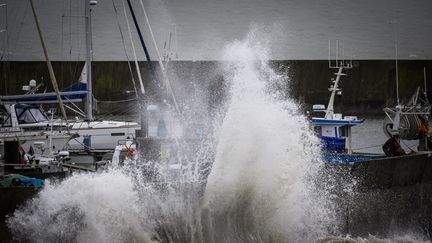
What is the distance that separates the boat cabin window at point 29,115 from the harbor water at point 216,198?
1503 cm

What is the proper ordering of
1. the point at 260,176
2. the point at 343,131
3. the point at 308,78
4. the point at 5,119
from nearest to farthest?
the point at 260,176 < the point at 343,131 < the point at 5,119 < the point at 308,78

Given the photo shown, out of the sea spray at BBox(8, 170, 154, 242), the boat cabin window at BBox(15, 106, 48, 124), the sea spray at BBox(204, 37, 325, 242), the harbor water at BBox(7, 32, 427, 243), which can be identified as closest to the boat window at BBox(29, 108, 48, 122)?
the boat cabin window at BBox(15, 106, 48, 124)

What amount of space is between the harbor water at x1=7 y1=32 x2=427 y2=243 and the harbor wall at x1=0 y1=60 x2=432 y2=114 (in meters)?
41.6

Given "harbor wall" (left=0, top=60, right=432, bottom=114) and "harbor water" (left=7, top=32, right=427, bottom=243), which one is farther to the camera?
"harbor wall" (left=0, top=60, right=432, bottom=114)

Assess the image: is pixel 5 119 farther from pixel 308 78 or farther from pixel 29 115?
pixel 308 78

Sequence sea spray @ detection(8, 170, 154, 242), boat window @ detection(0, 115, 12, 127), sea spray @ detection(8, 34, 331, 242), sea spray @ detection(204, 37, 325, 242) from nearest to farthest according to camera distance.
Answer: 1. sea spray @ detection(8, 170, 154, 242)
2. sea spray @ detection(8, 34, 331, 242)
3. sea spray @ detection(204, 37, 325, 242)
4. boat window @ detection(0, 115, 12, 127)

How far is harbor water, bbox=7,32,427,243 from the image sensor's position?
15594 millimetres

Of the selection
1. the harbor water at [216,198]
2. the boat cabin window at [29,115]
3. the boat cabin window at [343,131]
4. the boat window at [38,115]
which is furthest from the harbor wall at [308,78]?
the harbor water at [216,198]

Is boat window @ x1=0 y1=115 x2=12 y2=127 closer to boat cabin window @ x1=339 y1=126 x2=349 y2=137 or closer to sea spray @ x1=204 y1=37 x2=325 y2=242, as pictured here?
boat cabin window @ x1=339 y1=126 x2=349 y2=137

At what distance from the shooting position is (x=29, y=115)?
31281mm

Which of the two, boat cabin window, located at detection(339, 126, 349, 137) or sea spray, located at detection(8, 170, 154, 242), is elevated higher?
boat cabin window, located at detection(339, 126, 349, 137)

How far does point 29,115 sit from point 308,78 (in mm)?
32828

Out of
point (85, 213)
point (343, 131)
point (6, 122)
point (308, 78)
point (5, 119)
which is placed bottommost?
point (85, 213)

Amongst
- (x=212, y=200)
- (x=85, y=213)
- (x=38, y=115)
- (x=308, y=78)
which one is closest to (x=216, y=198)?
(x=212, y=200)
